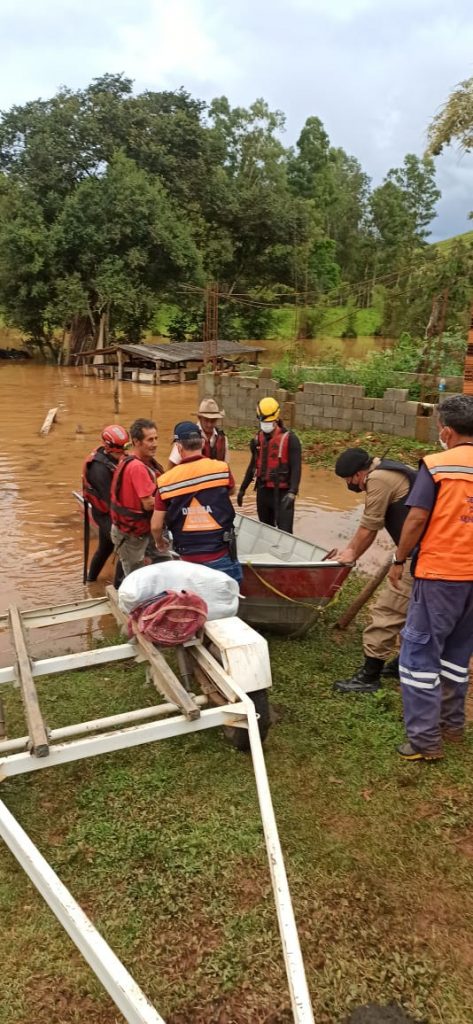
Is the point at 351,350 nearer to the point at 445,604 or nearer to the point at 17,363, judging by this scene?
the point at 17,363

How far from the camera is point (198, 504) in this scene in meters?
4.30

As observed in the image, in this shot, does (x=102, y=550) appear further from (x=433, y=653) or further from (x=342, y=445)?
(x=342, y=445)

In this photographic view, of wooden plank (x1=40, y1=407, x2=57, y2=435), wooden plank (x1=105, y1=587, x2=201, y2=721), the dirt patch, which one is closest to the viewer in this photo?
the dirt patch

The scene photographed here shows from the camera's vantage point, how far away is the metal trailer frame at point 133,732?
2.01m

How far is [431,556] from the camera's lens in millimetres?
3646

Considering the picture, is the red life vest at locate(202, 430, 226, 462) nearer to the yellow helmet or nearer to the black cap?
the yellow helmet

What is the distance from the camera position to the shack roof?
2531 cm

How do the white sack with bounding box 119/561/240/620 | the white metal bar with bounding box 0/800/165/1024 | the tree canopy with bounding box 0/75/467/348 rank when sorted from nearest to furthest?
the white metal bar with bounding box 0/800/165/1024, the white sack with bounding box 119/561/240/620, the tree canopy with bounding box 0/75/467/348

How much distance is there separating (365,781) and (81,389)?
22604mm

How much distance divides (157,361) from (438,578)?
23.2 metres

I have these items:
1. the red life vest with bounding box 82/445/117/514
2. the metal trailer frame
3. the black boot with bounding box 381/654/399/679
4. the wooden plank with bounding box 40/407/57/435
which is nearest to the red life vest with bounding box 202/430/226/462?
the red life vest with bounding box 82/445/117/514

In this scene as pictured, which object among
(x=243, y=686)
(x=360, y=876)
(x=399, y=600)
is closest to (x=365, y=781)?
(x=360, y=876)

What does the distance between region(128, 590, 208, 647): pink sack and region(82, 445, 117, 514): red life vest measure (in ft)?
7.13

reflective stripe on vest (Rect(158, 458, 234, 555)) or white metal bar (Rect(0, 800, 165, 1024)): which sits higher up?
reflective stripe on vest (Rect(158, 458, 234, 555))
